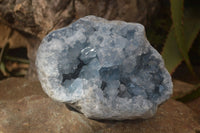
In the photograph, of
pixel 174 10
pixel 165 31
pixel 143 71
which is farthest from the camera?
pixel 165 31

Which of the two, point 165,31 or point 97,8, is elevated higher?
point 97,8

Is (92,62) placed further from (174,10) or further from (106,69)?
(174,10)

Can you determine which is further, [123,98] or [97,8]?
[97,8]

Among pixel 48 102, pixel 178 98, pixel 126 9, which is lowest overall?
pixel 178 98

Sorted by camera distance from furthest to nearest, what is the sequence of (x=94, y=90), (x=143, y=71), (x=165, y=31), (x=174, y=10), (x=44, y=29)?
(x=165, y=31) → (x=44, y=29) → (x=174, y=10) → (x=143, y=71) → (x=94, y=90)

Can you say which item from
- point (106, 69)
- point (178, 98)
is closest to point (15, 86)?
point (106, 69)

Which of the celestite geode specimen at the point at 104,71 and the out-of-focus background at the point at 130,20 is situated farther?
the out-of-focus background at the point at 130,20

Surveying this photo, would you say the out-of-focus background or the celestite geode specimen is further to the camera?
the out-of-focus background

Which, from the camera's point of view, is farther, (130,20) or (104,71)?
(130,20)
